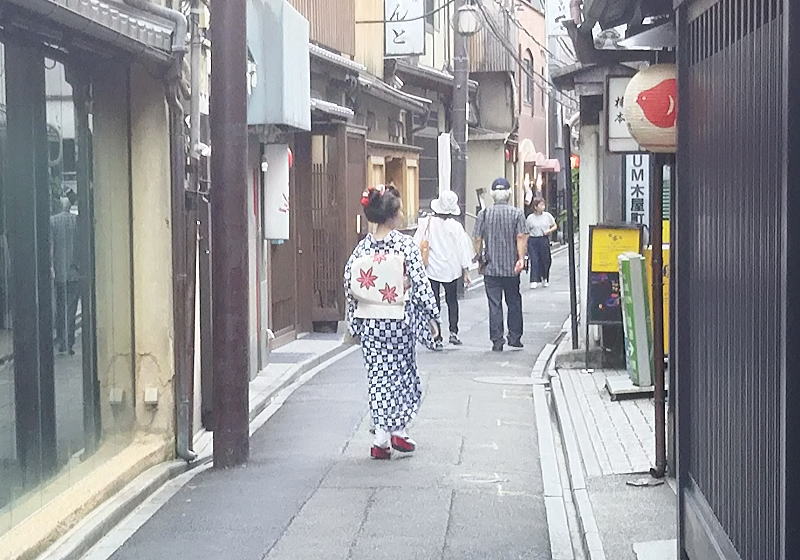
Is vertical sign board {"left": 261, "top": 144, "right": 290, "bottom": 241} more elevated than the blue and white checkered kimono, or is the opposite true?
vertical sign board {"left": 261, "top": 144, "right": 290, "bottom": 241}

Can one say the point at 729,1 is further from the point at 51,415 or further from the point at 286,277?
the point at 286,277

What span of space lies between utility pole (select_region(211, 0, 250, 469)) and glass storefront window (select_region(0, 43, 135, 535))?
27.0 inches

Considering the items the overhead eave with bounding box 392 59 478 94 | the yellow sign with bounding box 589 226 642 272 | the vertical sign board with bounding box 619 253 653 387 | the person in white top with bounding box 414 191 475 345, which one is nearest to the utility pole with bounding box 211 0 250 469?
the vertical sign board with bounding box 619 253 653 387

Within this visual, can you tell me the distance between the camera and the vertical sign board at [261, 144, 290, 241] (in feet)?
48.4

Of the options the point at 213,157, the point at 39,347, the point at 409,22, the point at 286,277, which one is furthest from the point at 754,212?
the point at 409,22

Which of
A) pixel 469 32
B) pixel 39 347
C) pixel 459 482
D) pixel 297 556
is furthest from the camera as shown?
pixel 469 32

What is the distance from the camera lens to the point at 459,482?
9148mm

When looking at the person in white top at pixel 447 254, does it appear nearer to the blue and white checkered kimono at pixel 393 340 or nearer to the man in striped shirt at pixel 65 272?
the blue and white checkered kimono at pixel 393 340

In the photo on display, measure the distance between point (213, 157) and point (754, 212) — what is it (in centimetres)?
547

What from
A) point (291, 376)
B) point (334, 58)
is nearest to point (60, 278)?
point (291, 376)

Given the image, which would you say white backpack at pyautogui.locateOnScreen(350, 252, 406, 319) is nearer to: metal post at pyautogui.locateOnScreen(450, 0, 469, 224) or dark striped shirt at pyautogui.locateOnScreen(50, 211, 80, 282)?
dark striped shirt at pyautogui.locateOnScreen(50, 211, 80, 282)

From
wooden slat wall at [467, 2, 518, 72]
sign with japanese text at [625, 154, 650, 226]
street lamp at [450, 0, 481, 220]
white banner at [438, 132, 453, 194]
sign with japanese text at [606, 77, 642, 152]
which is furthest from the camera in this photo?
wooden slat wall at [467, 2, 518, 72]

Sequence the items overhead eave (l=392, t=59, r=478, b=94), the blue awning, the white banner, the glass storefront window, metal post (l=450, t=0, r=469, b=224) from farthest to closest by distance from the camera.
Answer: overhead eave (l=392, t=59, r=478, b=94)
metal post (l=450, t=0, r=469, b=224)
the white banner
the blue awning
the glass storefront window

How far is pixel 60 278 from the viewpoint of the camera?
842 centimetres
